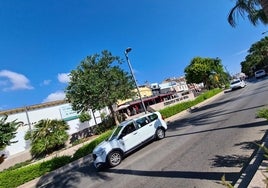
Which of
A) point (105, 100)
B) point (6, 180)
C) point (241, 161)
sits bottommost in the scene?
point (241, 161)

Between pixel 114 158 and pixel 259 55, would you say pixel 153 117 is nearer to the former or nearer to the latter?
pixel 114 158

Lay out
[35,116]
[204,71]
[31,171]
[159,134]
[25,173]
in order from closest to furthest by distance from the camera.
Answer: [25,173] → [31,171] → [159,134] → [35,116] → [204,71]

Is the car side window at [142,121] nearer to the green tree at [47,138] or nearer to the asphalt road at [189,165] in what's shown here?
the asphalt road at [189,165]

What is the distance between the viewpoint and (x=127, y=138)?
1167 cm

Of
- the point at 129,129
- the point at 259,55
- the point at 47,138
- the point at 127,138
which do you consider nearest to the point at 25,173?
the point at 127,138

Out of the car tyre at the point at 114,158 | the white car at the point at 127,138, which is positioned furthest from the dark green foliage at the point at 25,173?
the car tyre at the point at 114,158

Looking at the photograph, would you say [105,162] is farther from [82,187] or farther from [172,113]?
[172,113]

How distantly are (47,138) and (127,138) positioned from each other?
46.6ft

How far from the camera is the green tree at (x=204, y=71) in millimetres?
60719

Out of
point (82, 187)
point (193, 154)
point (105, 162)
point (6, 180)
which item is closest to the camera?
point (193, 154)

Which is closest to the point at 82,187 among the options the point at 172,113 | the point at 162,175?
the point at 162,175

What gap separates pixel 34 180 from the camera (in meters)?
12.6

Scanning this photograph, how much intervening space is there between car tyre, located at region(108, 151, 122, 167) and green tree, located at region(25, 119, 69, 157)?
13934 millimetres

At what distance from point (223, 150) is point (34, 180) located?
32.4 ft
